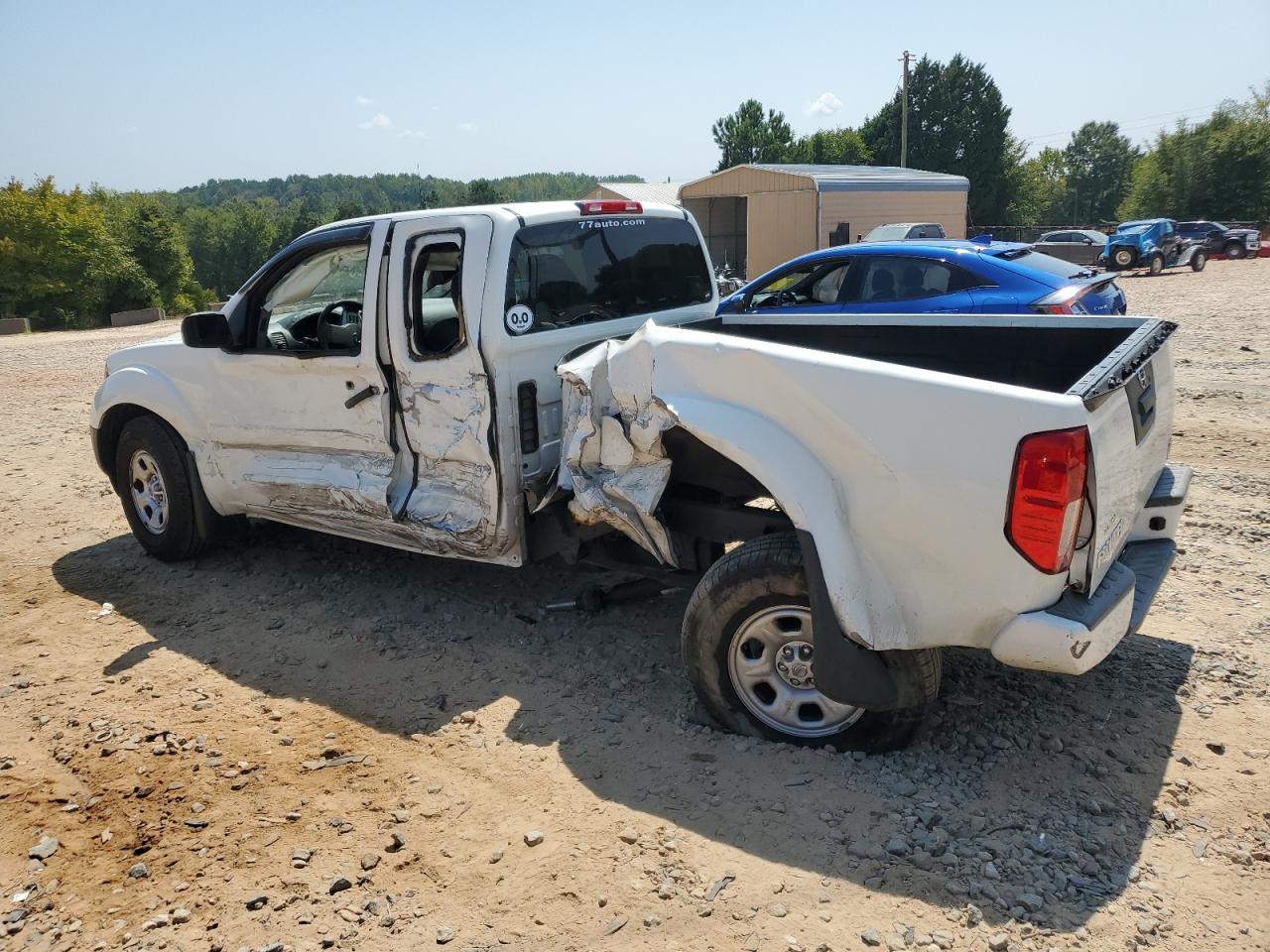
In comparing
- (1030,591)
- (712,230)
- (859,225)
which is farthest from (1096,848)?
(712,230)

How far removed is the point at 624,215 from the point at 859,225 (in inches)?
1036

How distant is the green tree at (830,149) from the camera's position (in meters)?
66.2

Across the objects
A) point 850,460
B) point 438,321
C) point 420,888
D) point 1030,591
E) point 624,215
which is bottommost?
point 420,888

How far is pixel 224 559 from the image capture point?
5.98 meters

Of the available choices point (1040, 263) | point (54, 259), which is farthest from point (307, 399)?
Answer: point (54, 259)

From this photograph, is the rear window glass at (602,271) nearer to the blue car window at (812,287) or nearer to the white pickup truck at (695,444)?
the white pickup truck at (695,444)

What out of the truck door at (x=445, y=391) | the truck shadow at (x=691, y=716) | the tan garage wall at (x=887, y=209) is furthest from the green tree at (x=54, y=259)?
the truck door at (x=445, y=391)

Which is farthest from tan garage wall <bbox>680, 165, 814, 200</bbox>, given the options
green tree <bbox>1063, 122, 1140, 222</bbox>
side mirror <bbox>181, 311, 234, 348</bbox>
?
green tree <bbox>1063, 122, 1140, 222</bbox>

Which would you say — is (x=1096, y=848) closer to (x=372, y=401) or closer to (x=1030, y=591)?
(x=1030, y=591)

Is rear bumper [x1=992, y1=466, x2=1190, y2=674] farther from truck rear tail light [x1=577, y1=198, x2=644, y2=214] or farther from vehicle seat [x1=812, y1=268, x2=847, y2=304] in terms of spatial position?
vehicle seat [x1=812, y1=268, x2=847, y2=304]

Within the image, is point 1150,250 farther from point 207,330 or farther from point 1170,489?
point 207,330

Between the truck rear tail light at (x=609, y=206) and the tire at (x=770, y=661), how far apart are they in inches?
80.9

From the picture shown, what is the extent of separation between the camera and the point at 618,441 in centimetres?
379

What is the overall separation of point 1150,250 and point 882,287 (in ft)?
80.6
